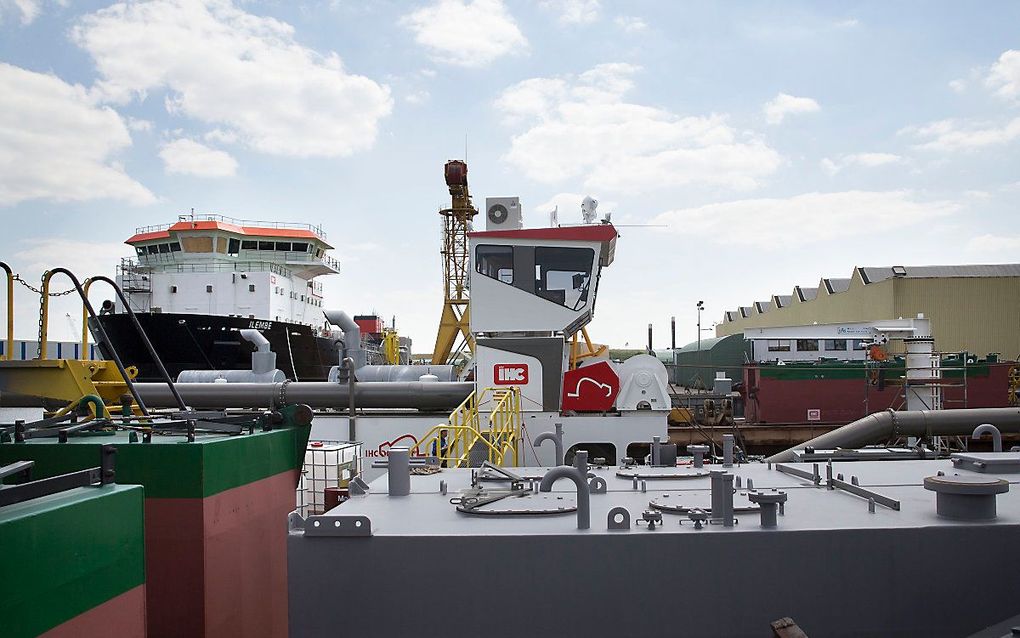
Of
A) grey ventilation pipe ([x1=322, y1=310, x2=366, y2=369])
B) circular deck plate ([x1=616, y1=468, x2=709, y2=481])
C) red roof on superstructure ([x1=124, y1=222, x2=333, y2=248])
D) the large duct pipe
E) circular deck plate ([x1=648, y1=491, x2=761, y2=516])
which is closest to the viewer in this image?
circular deck plate ([x1=648, y1=491, x2=761, y2=516])

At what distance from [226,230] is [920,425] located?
28469 millimetres

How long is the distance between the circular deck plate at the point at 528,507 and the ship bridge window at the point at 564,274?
7.52 m

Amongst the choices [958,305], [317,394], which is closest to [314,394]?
[317,394]

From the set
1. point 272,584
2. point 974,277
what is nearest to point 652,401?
point 272,584

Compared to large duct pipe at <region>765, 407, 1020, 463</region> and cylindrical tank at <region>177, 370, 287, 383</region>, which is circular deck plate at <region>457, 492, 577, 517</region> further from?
cylindrical tank at <region>177, 370, 287, 383</region>

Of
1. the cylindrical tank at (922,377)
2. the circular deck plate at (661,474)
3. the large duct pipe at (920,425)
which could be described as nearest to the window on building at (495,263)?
the large duct pipe at (920,425)

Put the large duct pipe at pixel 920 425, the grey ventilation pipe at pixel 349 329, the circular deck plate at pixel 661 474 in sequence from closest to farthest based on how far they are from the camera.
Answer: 1. the circular deck plate at pixel 661 474
2. the large duct pipe at pixel 920 425
3. the grey ventilation pipe at pixel 349 329

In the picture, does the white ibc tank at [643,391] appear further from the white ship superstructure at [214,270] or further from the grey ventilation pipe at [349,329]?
the white ship superstructure at [214,270]

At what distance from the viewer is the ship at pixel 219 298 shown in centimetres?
2819

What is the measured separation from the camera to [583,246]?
12367 millimetres

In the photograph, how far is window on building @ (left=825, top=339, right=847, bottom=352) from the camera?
1122 inches

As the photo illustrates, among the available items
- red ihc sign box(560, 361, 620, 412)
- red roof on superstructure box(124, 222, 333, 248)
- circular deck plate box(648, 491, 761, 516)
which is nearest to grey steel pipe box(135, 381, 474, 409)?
red ihc sign box(560, 361, 620, 412)

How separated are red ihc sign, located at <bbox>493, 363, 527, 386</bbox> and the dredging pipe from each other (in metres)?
1.01

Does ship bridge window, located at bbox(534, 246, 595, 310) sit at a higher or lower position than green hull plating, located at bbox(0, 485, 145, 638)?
higher
